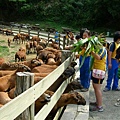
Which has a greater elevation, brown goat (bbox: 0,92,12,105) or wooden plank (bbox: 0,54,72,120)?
wooden plank (bbox: 0,54,72,120)

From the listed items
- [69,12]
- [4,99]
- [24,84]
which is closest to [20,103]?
[24,84]

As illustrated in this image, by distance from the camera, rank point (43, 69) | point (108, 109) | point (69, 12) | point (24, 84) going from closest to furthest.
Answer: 1. point (24, 84)
2. point (108, 109)
3. point (43, 69)
4. point (69, 12)

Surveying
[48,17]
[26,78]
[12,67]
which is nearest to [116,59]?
[12,67]

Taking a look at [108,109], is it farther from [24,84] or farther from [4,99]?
[24,84]

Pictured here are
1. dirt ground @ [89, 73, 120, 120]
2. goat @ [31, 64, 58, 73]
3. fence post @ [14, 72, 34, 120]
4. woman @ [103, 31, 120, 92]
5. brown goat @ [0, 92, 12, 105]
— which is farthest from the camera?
woman @ [103, 31, 120, 92]

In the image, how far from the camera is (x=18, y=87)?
375cm

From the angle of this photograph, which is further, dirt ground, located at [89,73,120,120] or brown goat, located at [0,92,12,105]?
dirt ground, located at [89,73,120,120]

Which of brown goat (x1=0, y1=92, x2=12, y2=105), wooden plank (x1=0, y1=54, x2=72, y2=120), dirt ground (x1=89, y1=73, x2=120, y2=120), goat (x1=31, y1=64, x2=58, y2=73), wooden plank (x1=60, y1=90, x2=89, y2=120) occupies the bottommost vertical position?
dirt ground (x1=89, y1=73, x2=120, y2=120)

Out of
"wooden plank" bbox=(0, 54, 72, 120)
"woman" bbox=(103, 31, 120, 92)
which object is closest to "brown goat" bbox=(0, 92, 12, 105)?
"wooden plank" bbox=(0, 54, 72, 120)

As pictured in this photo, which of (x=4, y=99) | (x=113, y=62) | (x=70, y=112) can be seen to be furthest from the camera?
(x=113, y=62)

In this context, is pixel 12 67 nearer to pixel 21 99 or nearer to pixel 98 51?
pixel 98 51

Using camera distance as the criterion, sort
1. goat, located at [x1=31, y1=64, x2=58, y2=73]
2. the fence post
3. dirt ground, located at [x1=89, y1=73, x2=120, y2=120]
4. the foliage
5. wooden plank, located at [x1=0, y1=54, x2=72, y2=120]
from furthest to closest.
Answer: the foliage → goat, located at [x1=31, y1=64, x2=58, y2=73] → dirt ground, located at [x1=89, y1=73, x2=120, y2=120] → the fence post → wooden plank, located at [x1=0, y1=54, x2=72, y2=120]

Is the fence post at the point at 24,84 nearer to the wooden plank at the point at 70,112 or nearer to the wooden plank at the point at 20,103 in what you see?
the wooden plank at the point at 20,103

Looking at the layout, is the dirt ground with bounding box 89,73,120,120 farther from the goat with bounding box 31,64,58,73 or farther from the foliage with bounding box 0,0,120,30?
the foliage with bounding box 0,0,120,30
